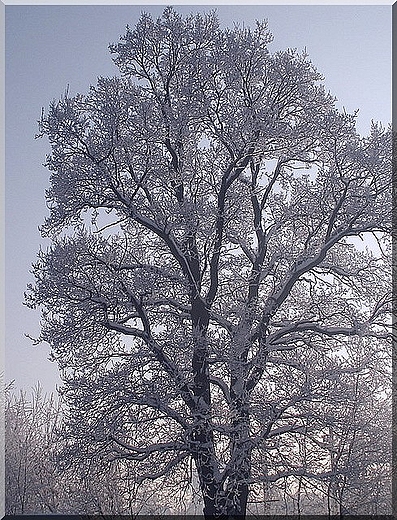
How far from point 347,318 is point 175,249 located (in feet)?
4.64

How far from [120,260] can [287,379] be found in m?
1.51

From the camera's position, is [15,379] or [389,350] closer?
[389,350]

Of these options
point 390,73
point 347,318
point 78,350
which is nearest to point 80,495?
point 78,350

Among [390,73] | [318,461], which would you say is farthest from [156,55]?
[318,461]

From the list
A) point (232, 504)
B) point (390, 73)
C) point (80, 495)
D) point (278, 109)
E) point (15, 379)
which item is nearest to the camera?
point (232, 504)

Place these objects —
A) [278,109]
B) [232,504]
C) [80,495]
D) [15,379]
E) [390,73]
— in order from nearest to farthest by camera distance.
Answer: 1. [232,504]
2. [278,109]
3. [80,495]
4. [390,73]
5. [15,379]

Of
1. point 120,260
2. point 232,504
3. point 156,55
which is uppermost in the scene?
point 156,55

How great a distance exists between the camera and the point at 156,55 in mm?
6219

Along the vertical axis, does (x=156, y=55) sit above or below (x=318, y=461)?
above

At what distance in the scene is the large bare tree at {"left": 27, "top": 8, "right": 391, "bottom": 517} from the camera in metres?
5.85

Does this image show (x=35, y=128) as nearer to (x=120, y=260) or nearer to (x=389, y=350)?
(x=120, y=260)

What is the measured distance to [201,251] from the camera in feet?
20.3

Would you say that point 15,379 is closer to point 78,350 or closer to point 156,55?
point 78,350

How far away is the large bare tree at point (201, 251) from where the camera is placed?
230 inches
